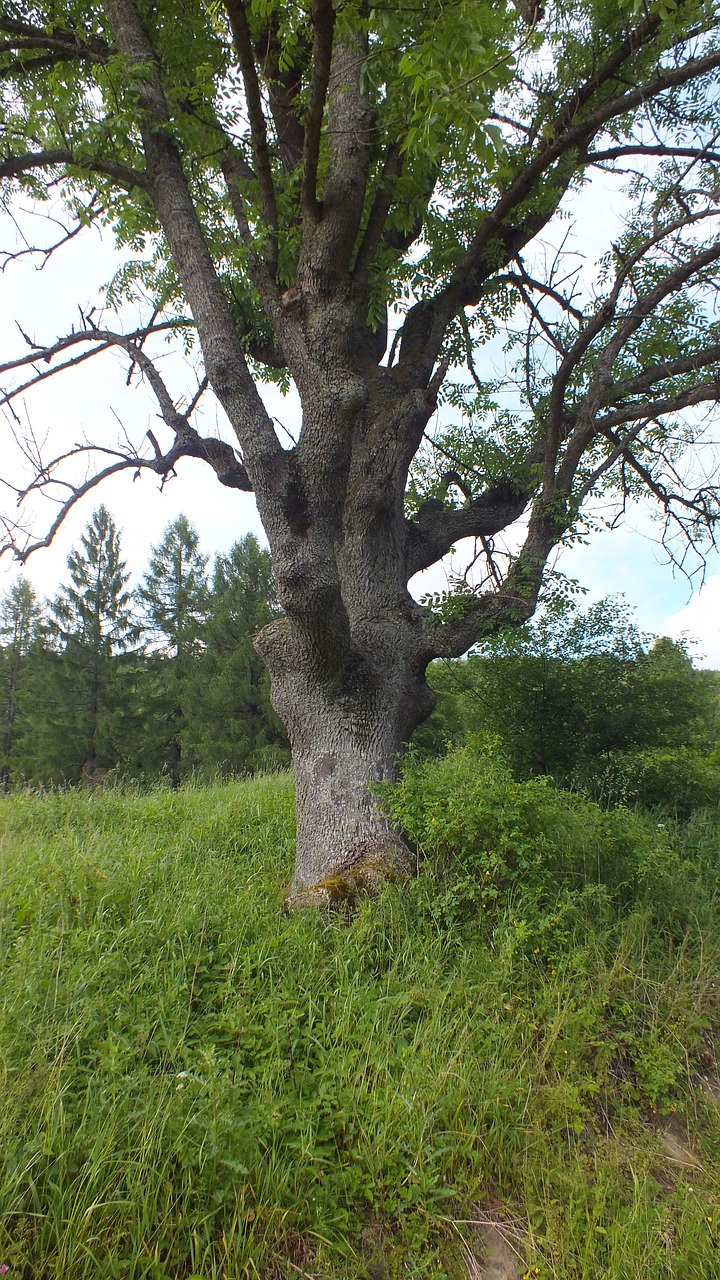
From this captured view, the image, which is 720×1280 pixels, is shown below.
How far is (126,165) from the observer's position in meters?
4.95

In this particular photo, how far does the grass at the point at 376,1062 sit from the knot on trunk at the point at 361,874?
152mm

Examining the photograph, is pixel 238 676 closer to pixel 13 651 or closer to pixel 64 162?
pixel 13 651

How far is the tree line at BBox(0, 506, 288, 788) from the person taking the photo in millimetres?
19859

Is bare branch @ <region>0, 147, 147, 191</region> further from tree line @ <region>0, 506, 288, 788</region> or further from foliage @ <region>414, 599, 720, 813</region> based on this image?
tree line @ <region>0, 506, 288, 788</region>

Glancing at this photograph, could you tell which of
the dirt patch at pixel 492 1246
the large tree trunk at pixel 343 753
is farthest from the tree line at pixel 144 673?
the dirt patch at pixel 492 1246

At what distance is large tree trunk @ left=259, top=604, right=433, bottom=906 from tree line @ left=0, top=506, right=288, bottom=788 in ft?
48.4

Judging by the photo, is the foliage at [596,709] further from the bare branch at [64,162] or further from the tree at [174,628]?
the tree at [174,628]

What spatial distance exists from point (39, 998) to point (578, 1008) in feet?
7.76

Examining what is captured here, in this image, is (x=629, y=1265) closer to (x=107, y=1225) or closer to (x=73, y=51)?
(x=107, y=1225)

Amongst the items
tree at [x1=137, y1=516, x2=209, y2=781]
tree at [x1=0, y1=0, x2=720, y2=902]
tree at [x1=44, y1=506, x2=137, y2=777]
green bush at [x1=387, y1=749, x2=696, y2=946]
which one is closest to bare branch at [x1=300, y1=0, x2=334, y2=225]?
tree at [x1=0, y1=0, x2=720, y2=902]

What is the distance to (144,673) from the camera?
2414 centimetres

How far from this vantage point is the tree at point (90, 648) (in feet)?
74.7

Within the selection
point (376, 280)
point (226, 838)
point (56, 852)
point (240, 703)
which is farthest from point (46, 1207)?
→ point (240, 703)

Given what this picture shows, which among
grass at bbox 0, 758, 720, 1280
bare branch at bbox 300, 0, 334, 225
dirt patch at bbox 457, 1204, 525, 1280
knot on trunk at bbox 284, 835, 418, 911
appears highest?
bare branch at bbox 300, 0, 334, 225
